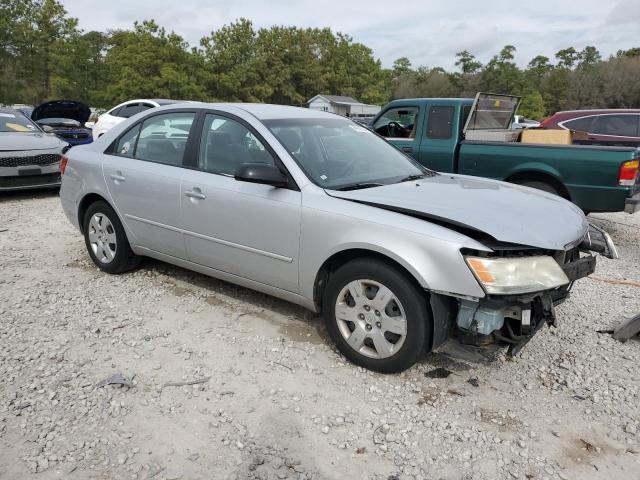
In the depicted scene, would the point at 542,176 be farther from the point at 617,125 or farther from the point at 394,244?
the point at 394,244

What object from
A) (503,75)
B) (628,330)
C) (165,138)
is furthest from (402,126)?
(503,75)

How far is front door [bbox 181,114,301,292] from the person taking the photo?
356 centimetres

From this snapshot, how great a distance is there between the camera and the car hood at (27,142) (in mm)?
8383

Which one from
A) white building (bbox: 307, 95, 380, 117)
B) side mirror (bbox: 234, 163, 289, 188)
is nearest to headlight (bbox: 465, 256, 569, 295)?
side mirror (bbox: 234, 163, 289, 188)

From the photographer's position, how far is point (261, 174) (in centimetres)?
341

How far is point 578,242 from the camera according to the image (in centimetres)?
327

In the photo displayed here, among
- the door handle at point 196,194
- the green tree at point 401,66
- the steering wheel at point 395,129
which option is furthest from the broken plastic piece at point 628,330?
the green tree at point 401,66

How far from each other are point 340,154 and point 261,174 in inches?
32.3

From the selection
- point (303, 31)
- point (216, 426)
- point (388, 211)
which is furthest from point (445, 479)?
point (303, 31)

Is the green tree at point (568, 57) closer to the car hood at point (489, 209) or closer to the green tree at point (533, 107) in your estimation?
the green tree at point (533, 107)

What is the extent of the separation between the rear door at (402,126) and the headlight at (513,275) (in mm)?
5028

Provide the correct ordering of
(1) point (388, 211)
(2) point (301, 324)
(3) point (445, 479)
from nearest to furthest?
(3) point (445, 479) → (1) point (388, 211) → (2) point (301, 324)

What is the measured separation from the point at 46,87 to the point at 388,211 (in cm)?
3953

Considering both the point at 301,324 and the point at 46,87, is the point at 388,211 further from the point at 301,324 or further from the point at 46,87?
the point at 46,87
